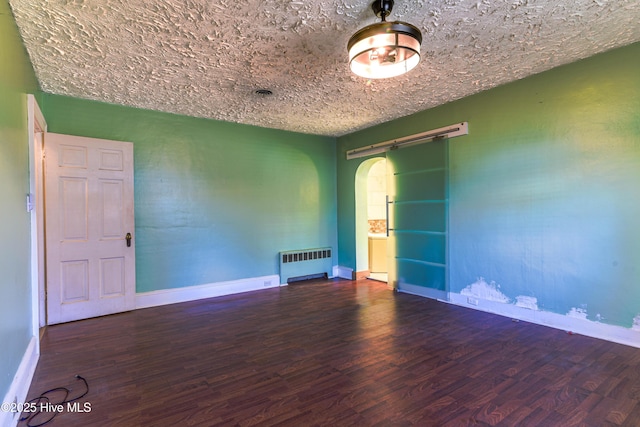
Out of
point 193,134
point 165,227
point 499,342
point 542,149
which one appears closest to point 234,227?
point 165,227

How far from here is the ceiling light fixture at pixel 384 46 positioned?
2053mm

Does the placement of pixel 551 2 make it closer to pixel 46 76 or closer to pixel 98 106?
pixel 46 76

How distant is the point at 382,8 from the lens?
2158mm

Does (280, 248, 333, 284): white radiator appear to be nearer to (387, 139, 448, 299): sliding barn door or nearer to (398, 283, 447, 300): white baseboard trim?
(387, 139, 448, 299): sliding barn door

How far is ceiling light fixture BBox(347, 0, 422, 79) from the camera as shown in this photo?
2.05 meters

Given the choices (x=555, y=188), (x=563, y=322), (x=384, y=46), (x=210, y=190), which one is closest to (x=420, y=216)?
(x=555, y=188)

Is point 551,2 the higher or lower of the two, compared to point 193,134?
higher

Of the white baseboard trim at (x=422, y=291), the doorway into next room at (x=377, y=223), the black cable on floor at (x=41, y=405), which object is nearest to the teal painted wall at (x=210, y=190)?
the doorway into next room at (x=377, y=223)

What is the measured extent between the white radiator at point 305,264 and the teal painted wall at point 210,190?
0.41 feet

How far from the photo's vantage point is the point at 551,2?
221 centimetres

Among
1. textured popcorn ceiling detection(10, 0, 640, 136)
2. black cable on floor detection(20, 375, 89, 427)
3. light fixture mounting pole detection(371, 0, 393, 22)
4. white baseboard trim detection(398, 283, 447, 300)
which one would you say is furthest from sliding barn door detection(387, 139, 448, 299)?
black cable on floor detection(20, 375, 89, 427)

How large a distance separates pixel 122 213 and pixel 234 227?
155 centimetres

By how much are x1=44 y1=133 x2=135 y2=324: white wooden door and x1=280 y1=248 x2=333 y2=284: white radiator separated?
2.30 m

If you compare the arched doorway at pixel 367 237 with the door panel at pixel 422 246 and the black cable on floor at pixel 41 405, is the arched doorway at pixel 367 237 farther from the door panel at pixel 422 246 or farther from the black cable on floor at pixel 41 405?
the black cable on floor at pixel 41 405
